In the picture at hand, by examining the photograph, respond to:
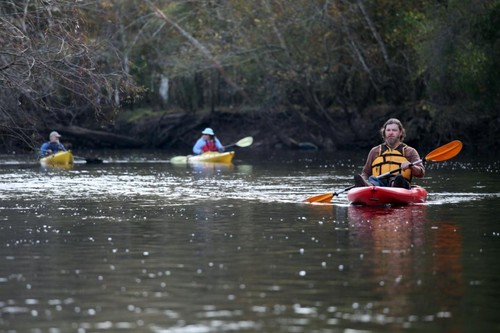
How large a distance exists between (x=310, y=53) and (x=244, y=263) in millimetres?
35417

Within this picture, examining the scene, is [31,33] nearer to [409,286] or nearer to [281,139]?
[409,286]

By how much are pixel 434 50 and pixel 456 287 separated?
97.3 ft

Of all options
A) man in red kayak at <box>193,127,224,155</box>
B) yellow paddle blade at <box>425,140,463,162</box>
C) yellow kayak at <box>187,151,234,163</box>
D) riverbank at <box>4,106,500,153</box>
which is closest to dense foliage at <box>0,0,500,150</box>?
riverbank at <box>4,106,500,153</box>

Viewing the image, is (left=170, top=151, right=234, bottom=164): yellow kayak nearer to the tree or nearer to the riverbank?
the riverbank

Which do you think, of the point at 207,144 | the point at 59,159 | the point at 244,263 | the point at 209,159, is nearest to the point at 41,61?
the point at 244,263

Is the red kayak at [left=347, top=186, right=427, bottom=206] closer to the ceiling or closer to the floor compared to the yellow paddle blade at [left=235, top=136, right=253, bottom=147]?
closer to the floor

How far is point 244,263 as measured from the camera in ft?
40.3

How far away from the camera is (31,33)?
77.4 feet

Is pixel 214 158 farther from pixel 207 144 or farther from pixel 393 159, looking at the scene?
pixel 393 159

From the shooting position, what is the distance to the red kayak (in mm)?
19156

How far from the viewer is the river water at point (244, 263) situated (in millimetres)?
9352

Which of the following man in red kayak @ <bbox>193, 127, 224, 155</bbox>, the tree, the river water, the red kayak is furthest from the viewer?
man in red kayak @ <bbox>193, 127, 224, 155</bbox>

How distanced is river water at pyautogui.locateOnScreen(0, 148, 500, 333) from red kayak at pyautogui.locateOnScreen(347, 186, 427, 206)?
194 millimetres

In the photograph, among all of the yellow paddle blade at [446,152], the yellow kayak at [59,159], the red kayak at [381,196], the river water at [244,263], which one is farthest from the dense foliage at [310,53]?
the red kayak at [381,196]
